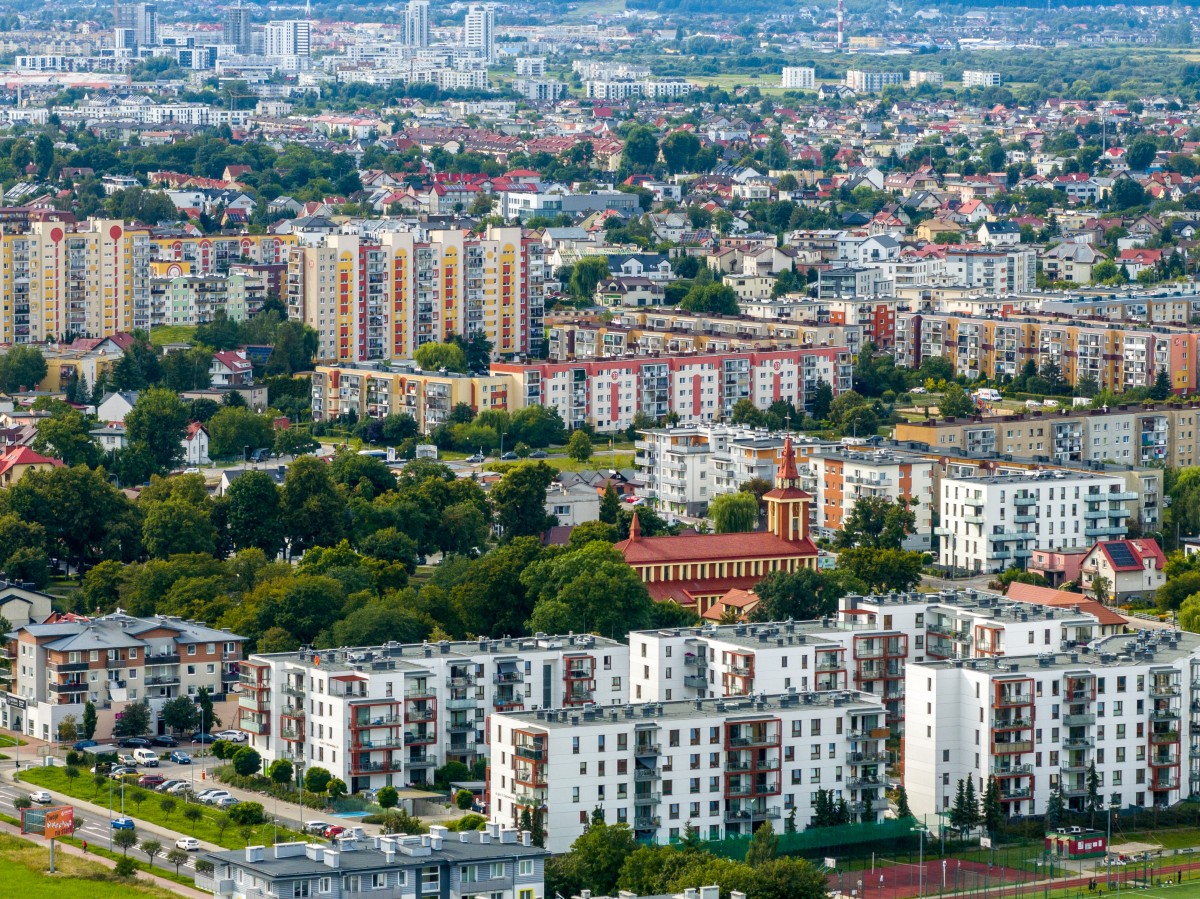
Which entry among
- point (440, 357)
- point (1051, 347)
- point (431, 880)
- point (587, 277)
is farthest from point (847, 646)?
point (587, 277)

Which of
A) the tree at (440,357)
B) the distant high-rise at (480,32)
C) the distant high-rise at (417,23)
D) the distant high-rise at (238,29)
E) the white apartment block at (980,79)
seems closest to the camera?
the tree at (440,357)

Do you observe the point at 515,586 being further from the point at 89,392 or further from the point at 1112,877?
the point at 89,392

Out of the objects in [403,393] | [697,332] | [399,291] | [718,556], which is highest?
[399,291]

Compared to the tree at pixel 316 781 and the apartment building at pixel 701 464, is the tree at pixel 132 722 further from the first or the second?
the apartment building at pixel 701 464

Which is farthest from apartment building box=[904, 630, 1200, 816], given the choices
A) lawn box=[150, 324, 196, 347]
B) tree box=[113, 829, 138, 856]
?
lawn box=[150, 324, 196, 347]

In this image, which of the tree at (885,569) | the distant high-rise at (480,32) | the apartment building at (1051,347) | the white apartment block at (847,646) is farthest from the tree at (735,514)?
the distant high-rise at (480,32)

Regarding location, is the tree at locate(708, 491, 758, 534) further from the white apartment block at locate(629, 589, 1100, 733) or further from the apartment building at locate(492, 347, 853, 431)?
the apartment building at locate(492, 347, 853, 431)

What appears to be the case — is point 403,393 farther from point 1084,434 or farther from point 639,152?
point 639,152
